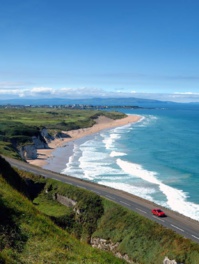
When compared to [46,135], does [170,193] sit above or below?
below

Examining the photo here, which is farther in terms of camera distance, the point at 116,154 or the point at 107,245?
the point at 116,154

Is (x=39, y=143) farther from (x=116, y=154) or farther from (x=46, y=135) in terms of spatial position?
(x=116, y=154)

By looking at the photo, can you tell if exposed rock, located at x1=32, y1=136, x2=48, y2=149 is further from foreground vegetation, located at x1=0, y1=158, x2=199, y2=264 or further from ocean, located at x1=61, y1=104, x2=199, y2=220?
foreground vegetation, located at x1=0, y1=158, x2=199, y2=264

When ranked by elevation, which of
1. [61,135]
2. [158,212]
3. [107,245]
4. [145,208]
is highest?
[158,212]

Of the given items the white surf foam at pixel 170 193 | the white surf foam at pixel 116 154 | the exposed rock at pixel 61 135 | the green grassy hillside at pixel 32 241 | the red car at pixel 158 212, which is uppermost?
the green grassy hillside at pixel 32 241

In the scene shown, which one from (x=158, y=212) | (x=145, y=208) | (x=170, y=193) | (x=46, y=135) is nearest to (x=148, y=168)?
(x=170, y=193)

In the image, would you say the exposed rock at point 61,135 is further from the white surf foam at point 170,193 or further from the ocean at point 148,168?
the white surf foam at point 170,193

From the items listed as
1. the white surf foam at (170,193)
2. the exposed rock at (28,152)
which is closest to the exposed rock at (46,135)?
the exposed rock at (28,152)
